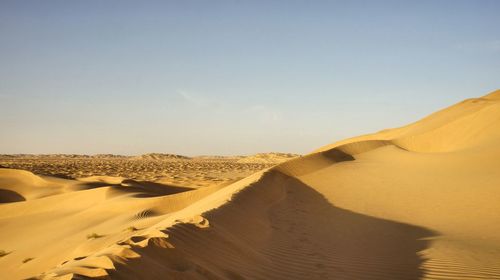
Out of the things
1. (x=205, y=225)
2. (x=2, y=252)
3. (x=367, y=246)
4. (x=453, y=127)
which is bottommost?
(x=2, y=252)

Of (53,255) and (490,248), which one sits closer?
(490,248)

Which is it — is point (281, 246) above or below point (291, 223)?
below

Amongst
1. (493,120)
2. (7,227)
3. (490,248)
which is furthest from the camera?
(493,120)

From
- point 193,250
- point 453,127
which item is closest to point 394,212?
point 193,250

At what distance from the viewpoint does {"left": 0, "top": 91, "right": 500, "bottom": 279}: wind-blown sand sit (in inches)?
191

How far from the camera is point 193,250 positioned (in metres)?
4.76

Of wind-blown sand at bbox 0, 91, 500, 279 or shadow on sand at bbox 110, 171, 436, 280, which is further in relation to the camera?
wind-blown sand at bbox 0, 91, 500, 279

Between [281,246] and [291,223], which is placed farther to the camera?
[291,223]

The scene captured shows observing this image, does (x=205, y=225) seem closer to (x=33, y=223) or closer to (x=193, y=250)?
(x=193, y=250)

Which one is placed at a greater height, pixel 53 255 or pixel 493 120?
pixel 493 120

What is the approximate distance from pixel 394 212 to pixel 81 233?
7637 millimetres

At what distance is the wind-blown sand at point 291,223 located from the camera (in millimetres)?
4863

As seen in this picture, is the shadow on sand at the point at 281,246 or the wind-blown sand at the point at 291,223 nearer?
the shadow on sand at the point at 281,246

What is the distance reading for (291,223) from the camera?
841cm
